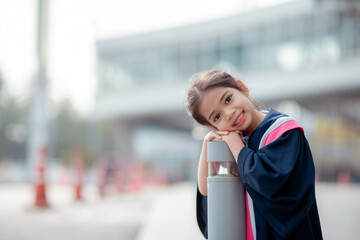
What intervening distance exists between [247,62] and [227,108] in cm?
2269

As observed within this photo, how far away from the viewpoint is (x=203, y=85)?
6.95ft

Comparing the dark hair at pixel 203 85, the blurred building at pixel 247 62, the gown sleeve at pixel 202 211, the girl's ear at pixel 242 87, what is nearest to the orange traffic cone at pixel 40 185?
the gown sleeve at pixel 202 211

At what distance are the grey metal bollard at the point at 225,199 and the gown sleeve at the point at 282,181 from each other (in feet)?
0.45

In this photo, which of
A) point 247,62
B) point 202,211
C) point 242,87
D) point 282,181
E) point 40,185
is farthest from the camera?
point 247,62

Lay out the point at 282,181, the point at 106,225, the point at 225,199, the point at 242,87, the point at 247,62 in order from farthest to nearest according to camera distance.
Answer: the point at 247,62 < the point at 106,225 < the point at 242,87 < the point at 225,199 < the point at 282,181

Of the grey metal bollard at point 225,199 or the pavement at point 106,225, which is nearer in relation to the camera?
the grey metal bollard at point 225,199

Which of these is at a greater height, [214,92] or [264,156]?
[214,92]

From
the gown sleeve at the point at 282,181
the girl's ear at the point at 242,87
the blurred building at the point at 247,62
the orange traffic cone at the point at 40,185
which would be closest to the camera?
the gown sleeve at the point at 282,181

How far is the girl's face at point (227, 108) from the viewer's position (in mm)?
2096

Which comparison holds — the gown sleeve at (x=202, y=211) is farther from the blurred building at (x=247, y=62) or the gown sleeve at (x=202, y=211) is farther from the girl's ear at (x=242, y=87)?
the blurred building at (x=247, y=62)

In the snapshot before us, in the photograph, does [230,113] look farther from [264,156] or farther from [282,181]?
[282,181]

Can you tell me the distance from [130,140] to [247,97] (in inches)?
1156

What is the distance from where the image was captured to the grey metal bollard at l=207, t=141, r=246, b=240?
6.75 ft

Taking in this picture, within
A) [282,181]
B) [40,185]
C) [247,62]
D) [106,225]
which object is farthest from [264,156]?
[247,62]
